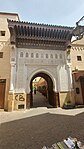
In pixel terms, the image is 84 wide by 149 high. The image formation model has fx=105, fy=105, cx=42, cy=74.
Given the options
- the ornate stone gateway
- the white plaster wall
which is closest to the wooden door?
the ornate stone gateway

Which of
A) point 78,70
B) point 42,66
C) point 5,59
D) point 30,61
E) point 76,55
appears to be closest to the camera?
point 30,61

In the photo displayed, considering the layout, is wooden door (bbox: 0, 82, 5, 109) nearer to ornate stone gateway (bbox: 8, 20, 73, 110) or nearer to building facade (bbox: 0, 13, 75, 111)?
building facade (bbox: 0, 13, 75, 111)

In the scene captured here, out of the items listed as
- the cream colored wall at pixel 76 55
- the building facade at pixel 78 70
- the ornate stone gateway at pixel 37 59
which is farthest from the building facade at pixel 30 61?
the cream colored wall at pixel 76 55

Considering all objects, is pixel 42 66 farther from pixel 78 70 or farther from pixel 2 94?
pixel 2 94

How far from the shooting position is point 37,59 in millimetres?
10422

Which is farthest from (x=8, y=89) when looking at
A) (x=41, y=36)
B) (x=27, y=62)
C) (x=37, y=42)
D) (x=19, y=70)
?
(x=41, y=36)

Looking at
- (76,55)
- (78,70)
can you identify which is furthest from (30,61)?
(76,55)

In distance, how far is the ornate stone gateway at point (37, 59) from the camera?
31.3 ft

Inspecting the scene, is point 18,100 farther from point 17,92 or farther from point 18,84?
point 18,84

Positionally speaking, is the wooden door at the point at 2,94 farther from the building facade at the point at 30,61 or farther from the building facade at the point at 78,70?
the building facade at the point at 78,70

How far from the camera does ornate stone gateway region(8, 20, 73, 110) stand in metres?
9.53

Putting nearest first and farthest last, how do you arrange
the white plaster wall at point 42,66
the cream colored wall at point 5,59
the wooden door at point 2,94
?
the wooden door at point 2,94, the white plaster wall at point 42,66, the cream colored wall at point 5,59

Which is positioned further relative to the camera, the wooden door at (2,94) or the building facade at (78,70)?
the building facade at (78,70)

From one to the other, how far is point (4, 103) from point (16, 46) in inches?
217
